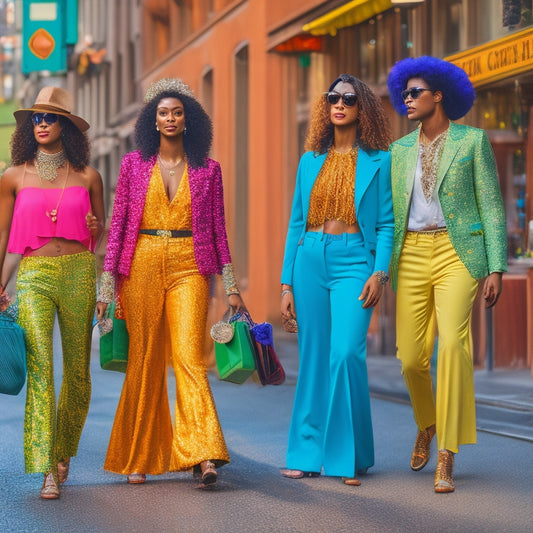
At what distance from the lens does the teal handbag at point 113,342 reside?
7.28 m

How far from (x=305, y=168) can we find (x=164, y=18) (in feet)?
67.8

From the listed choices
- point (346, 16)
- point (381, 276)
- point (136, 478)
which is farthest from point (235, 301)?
point (346, 16)

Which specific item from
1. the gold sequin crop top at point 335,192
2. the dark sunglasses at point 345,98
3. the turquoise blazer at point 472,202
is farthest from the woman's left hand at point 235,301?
the dark sunglasses at point 345,98

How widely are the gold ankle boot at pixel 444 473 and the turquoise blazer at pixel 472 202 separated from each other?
961 millimetres

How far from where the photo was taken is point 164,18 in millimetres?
27531

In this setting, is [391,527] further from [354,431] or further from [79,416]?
[79,416]

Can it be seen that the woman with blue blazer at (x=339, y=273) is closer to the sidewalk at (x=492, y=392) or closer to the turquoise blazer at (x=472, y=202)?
the turquoise blazer at (x=472, y=202)

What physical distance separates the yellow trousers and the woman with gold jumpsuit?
3.10 feet

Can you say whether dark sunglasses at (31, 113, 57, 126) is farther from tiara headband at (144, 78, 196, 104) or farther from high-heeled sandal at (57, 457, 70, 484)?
high-heeled sandal at (57, 457, 70, 484)

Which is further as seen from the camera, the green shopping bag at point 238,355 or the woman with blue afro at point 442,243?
the green shopping bag at point 238,355

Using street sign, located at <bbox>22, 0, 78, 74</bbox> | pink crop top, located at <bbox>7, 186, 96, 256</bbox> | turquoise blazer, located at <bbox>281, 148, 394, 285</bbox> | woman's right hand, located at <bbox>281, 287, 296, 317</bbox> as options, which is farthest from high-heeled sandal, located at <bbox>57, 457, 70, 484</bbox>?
street sign, located at <bbox>22, 0, 78, 74</bbox>

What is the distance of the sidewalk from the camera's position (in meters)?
9.52

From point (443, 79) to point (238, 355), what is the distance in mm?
1903

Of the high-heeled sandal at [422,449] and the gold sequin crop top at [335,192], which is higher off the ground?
the gold sequin crop top at [335,192]
